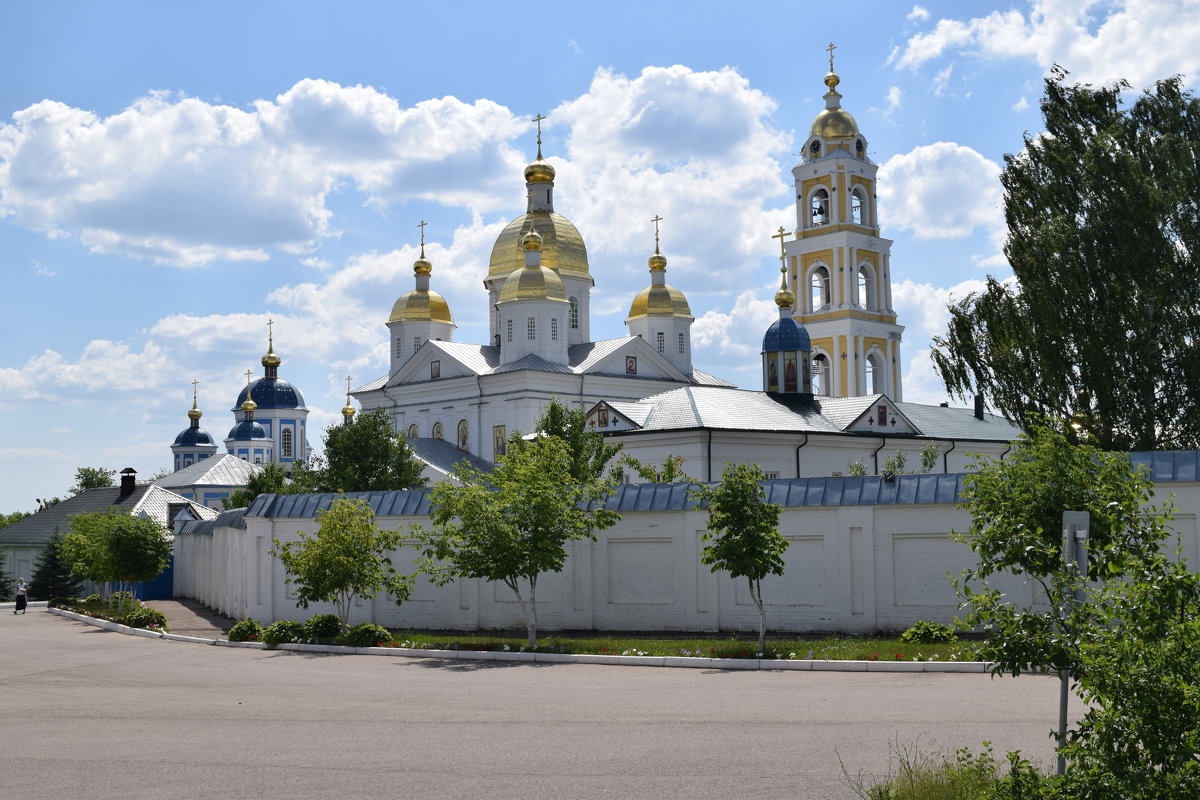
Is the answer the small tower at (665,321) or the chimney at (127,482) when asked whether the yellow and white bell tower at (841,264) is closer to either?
the small tower at (665,321)

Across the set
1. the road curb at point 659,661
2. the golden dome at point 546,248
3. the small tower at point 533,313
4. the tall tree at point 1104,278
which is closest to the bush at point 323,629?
the road curb at point 659,661

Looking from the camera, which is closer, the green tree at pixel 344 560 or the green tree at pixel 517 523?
the green tree at pixel 517 523

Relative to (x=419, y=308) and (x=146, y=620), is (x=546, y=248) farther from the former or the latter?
(x=146, y=620)

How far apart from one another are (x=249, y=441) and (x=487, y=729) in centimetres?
9636

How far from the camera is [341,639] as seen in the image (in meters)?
23.2

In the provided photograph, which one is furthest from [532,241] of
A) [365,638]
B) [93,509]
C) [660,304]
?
[365,638]

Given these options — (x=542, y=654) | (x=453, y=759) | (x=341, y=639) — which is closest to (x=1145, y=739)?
(x=453, y=759)

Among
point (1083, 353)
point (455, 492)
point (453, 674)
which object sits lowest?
point (453, 674)

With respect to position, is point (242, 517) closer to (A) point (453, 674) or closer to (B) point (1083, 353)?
(A) point (453, 674)

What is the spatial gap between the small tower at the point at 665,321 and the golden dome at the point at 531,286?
749cm

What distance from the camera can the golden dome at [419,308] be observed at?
2847 inches

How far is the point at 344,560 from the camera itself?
2408 cm

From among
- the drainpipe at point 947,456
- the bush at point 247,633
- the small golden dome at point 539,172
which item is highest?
the small golden dome at point 539,172

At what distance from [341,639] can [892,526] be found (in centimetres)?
1016
